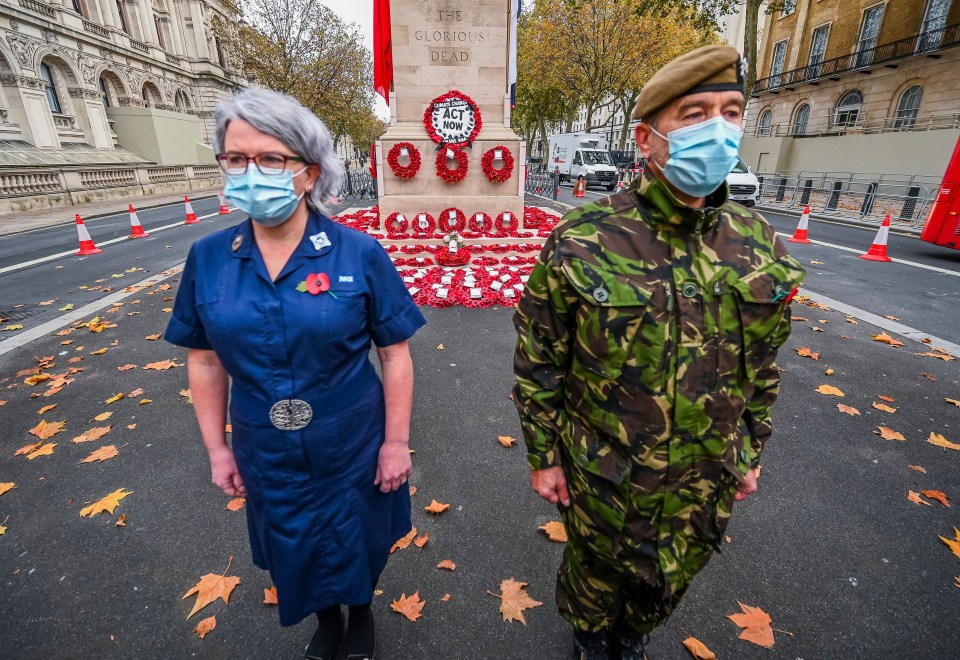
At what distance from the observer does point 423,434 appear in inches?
146

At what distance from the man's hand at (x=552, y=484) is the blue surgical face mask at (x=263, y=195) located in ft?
4.12

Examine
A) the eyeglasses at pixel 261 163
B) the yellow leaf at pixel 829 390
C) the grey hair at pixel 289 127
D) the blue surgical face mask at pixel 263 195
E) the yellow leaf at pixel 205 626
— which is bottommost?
the yellow leaf at pixel 205 626

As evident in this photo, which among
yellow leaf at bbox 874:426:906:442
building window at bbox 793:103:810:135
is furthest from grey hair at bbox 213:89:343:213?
building window at bbox 793:103:810:135

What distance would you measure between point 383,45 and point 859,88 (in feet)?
89.8

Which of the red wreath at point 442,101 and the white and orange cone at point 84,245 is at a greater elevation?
the red wreath at point 442,101

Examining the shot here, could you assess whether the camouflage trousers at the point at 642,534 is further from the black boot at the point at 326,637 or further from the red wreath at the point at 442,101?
the red wreath at the point at 442,101

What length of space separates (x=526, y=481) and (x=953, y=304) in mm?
7435

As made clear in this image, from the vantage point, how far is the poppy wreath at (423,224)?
31.2ft

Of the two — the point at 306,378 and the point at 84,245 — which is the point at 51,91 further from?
the point at 306,378

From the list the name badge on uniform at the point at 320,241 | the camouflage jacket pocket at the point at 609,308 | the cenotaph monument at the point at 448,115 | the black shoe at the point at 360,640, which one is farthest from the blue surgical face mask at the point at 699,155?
the cenotaph monument at the point at 448,115

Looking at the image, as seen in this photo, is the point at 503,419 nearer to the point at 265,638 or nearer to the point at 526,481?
the point at 526,481

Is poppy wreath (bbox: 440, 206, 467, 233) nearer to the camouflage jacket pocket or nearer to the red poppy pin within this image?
the red poppy pin

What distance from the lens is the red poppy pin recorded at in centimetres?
152

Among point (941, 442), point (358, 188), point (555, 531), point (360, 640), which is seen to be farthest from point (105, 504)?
point (358, 188)
